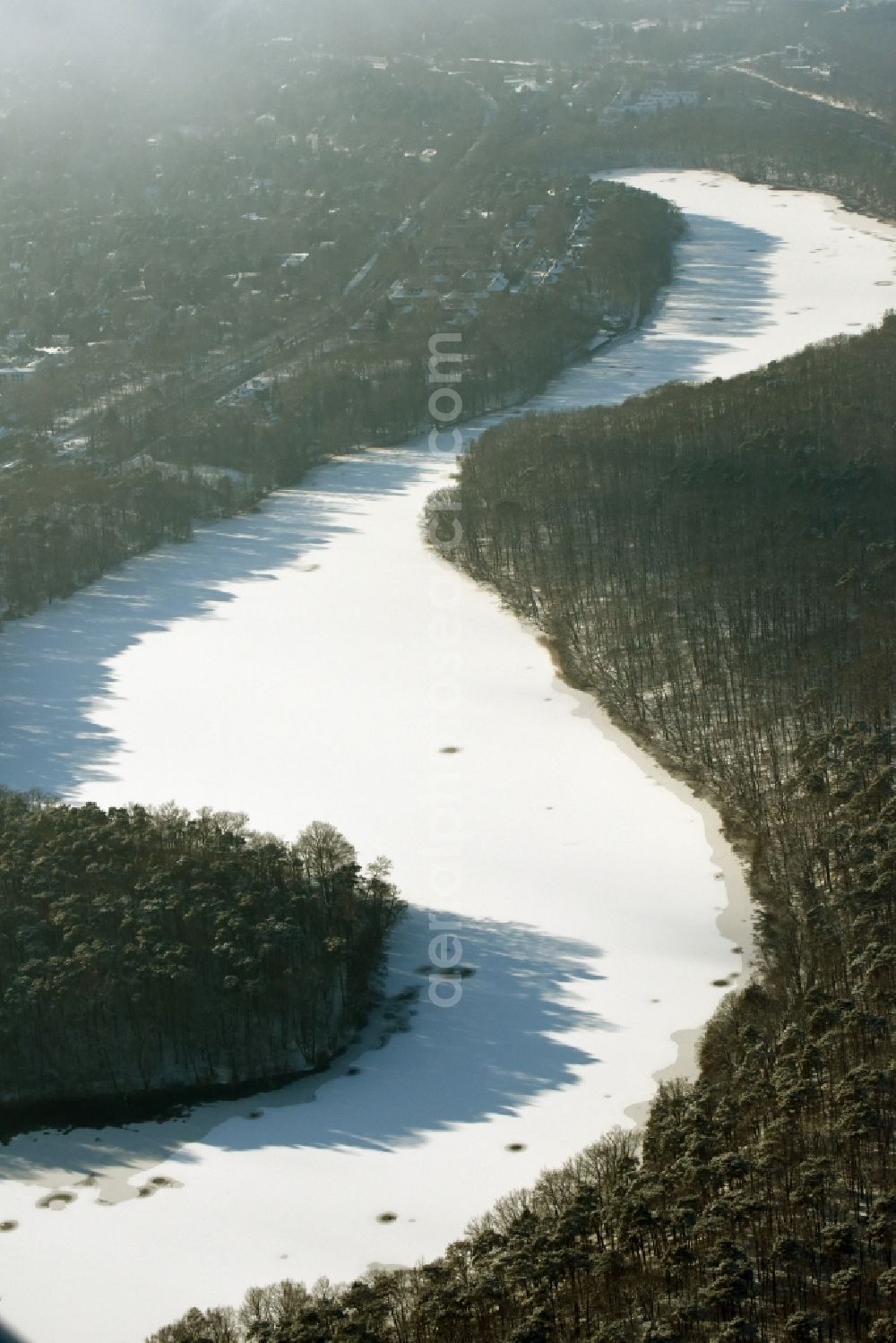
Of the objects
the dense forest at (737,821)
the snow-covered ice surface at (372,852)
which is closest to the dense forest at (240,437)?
the snow-covered ice surface at (372,852)

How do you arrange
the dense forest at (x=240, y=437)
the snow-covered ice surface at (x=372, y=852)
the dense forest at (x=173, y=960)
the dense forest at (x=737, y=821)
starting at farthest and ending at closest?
1. the dense forest at (x=240, y=437)
2. the dense forest at (x=173, y=960)
3. the snow-covered ice surface at (x=372, y=852)
4. the dense forest at (x=737, y=821)

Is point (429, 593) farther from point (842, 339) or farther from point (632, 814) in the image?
point (842, 339)

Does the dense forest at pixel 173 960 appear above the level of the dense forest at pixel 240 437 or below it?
below

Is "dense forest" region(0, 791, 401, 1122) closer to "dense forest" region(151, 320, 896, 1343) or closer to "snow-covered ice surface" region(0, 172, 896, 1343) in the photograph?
"snow-covered ice surface" region(0, 172, 896, 1343)

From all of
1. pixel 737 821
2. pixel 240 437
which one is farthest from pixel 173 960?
pixel 240 437

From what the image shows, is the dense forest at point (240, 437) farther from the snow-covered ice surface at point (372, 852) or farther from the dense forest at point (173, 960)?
the dense forest at point (173, 960)
